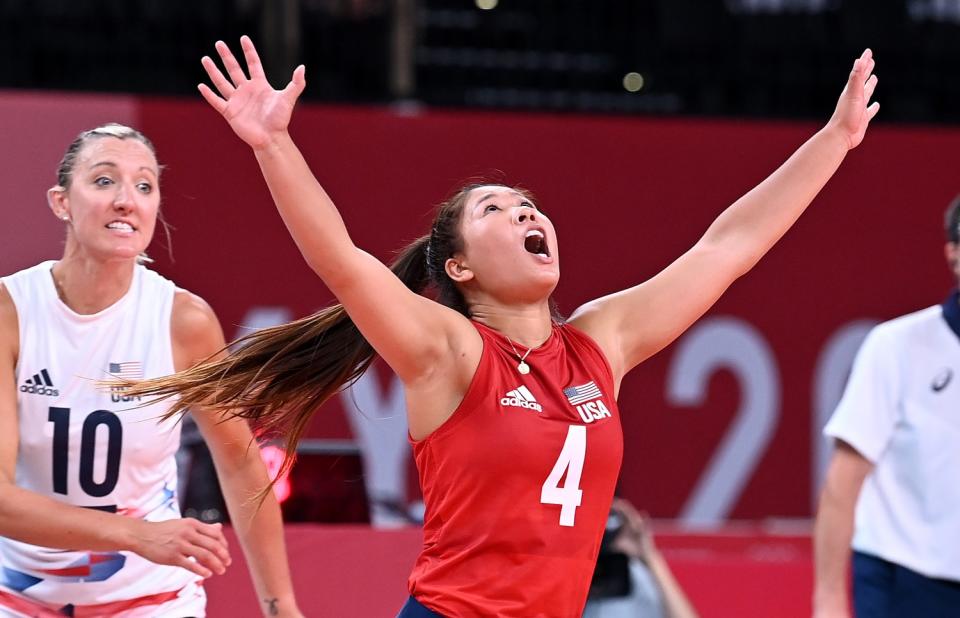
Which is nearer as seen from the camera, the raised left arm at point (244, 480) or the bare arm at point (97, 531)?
the bare arm at point (97, 531)

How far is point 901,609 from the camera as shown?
151 inches

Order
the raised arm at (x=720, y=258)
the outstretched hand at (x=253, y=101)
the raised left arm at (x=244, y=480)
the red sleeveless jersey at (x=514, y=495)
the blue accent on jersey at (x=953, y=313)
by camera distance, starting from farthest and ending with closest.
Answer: the blue accent on jersey at (x=953, y=313) < the raised left arm at (x=244, y=480) < the raised arm at (x=720, y=258) < the red sleeveless jersey at (x=514, y=495) < the outstretched hand at (x=253, y=101)

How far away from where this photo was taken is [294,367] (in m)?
3.12

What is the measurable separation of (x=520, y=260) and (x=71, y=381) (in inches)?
44.9

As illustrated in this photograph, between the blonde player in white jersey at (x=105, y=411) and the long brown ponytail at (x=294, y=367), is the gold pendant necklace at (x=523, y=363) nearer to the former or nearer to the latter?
the long brown ponytail at (x=294, y=367)

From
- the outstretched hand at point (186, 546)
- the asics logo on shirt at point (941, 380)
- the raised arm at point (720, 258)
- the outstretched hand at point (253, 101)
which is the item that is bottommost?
the outstretched hand at point (186, 546)

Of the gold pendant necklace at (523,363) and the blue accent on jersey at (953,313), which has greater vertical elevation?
the gold pendant necklace at (523,363)

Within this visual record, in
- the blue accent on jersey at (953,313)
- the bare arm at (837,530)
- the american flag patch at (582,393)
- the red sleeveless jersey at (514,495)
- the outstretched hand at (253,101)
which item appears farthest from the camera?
the blue accent on jersey at (953,313)

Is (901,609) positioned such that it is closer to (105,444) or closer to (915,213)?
(105,444)

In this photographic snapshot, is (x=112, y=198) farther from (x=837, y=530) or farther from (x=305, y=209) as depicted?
(x=837, y=530)

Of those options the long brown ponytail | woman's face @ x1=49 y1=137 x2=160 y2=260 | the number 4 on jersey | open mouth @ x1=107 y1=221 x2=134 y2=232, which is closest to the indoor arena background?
woman's face @ x1=49 y1=137 x2=160 y2=260

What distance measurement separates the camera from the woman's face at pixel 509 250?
2.87m

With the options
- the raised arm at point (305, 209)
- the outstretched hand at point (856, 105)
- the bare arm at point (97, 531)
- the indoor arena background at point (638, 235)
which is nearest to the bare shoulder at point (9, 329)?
the bare arm at point (97, 531)

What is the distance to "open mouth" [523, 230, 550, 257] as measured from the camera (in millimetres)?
2895
